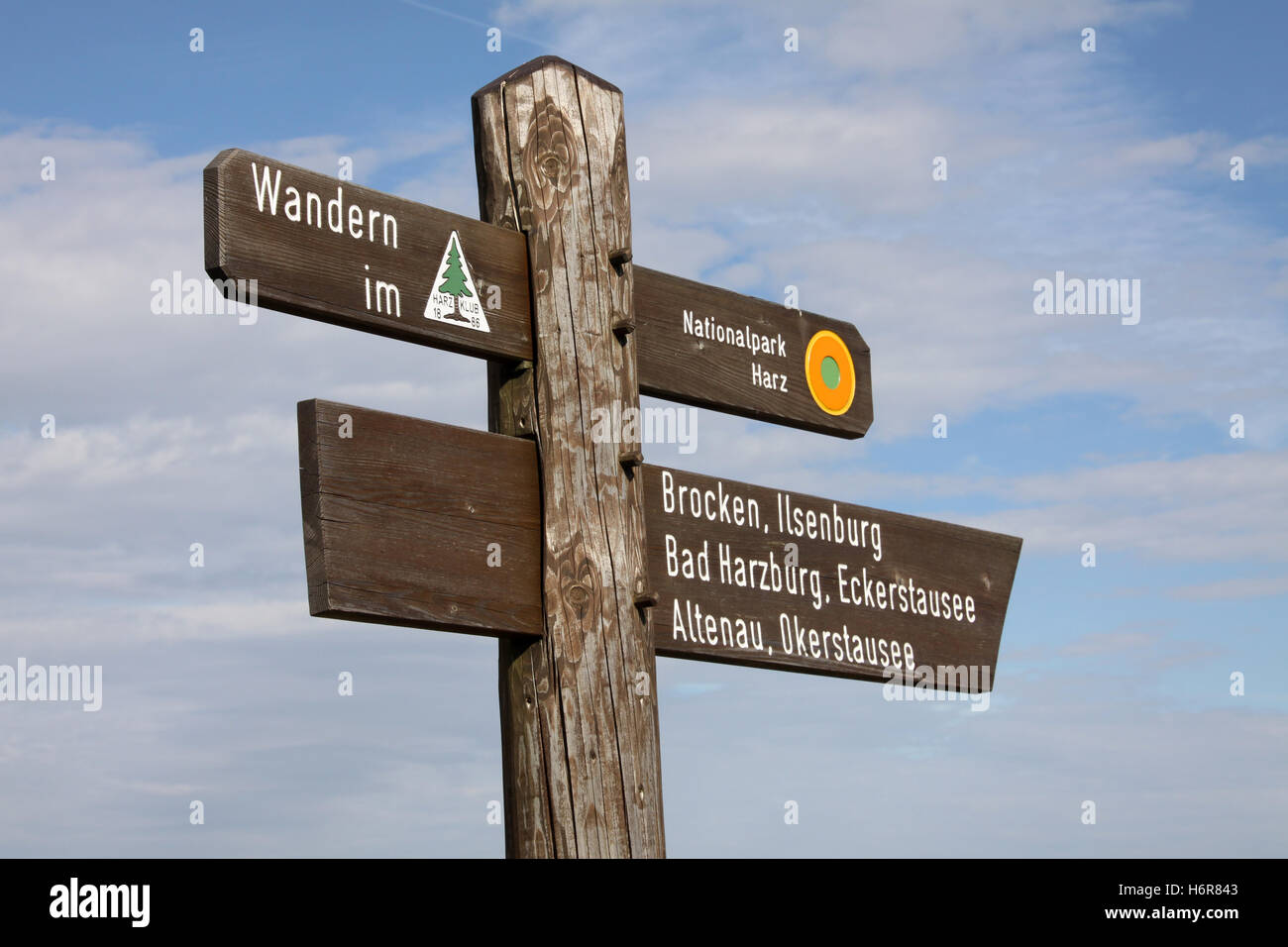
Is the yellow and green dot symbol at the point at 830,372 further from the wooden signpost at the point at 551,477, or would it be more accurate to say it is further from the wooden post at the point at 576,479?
the wooden post at the point at 576,479

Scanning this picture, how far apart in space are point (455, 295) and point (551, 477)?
574mm

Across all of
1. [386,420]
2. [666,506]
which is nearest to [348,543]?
[386,420]

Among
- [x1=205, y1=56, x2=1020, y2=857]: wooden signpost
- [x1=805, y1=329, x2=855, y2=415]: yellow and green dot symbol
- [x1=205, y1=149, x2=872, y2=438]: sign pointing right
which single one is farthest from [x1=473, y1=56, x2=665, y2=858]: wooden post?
[x1=805, y1=329, x2=855, y2=415]: yellow and green dot symbol

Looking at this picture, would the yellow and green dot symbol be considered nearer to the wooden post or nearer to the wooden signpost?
the wooden signpost

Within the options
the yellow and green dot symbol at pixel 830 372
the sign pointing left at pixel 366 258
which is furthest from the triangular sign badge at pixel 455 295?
the yellow and green dot symbol at pixel 830 372

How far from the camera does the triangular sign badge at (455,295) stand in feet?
13.4

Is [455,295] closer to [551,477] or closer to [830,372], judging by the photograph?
[551,477]

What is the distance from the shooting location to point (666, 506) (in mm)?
4461

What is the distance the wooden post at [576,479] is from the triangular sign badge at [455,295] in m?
0.19

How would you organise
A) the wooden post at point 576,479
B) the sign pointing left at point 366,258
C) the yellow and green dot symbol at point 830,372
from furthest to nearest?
the yellow and green dot symbol at point 830,372 → the wooden post at point 576,479 → the sign pointing left at point 366,258

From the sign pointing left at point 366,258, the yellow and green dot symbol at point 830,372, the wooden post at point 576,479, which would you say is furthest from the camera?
the yellow and green dot symbol at point 830,372

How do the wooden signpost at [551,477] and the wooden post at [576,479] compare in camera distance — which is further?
the wooden post at [576,479]
